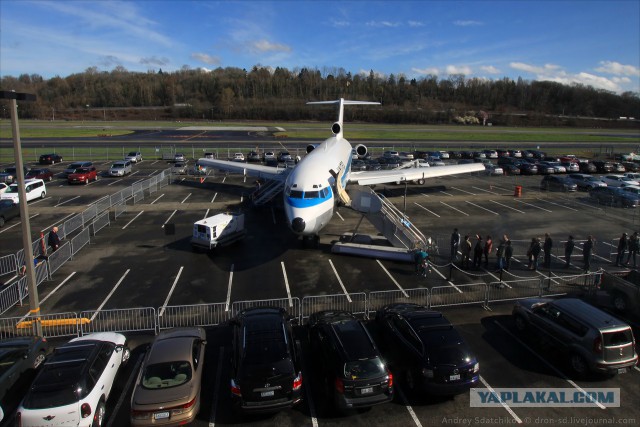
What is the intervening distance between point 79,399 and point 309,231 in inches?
535

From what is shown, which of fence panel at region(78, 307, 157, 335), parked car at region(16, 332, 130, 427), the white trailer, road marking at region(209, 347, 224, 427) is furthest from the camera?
the white trailer

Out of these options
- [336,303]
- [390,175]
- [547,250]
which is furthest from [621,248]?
[390,175]

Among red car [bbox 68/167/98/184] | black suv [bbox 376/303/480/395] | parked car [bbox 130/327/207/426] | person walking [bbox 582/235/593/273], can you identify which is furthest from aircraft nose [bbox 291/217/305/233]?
red car [bbox 68/167/98/184]

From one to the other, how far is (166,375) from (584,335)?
11.4m

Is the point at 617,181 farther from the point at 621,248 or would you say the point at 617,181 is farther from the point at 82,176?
the point at 82,176

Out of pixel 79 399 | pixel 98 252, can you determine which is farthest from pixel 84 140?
pixel 79 399

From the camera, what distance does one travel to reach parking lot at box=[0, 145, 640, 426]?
1041 centimetres

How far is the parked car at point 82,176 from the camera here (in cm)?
4274

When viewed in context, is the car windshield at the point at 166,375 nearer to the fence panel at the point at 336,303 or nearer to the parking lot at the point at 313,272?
the parking lot at the point at 313,272

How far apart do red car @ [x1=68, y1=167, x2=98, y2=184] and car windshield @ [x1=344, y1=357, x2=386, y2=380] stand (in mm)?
42850

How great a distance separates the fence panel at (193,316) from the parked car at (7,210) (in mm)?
20081

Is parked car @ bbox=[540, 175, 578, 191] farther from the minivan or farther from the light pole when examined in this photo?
the minivan

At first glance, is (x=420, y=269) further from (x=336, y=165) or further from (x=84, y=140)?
(x=84, y=140)

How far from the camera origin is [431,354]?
10.5m
